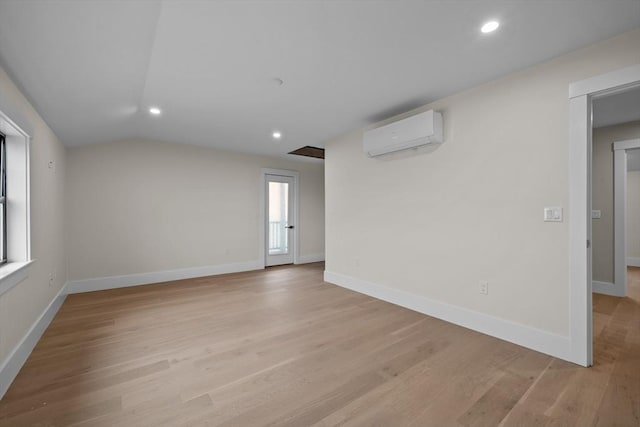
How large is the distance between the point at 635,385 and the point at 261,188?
5384 mm

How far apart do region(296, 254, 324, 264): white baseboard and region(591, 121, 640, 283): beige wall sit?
15.9ft

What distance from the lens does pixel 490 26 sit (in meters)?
1.80

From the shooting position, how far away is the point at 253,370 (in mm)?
1994

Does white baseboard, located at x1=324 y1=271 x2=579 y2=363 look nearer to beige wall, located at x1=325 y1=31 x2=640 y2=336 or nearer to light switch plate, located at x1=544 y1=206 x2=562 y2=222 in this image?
beige wall, located at x1=325 y1=31 x2=640 y2=336

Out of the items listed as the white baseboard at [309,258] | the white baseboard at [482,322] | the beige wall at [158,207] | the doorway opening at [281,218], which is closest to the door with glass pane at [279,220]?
the doorway opening at [281,218]

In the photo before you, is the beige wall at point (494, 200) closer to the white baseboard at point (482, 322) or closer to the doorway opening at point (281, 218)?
the white baseboard at point (482, 322)

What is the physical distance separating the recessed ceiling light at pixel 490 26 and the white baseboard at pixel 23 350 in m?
3.85

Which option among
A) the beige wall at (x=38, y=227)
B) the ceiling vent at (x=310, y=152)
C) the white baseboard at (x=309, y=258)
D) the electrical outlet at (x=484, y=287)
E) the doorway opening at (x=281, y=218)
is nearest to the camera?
the beige wall at (x=38, y=227)

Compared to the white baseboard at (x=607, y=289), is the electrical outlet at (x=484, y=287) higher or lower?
higher

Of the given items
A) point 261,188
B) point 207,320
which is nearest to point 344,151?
point 261,188

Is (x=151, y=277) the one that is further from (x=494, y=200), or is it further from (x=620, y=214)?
(x=620, y=214)

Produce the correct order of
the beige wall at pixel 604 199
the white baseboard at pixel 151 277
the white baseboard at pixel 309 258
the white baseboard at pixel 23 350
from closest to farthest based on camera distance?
the white baseboard at pixel 23 350 < the beige wall at pixel 604 199 < the white baseboard at pixel 151 277 < the white baseboard at pixel 309 258

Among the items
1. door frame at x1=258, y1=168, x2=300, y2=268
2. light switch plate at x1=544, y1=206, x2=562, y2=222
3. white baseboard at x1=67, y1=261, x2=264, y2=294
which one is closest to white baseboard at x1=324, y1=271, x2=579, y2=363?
light switch plate at x1=544, y1=206, x2=562, y2=222

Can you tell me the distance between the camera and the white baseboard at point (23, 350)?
1761mm
